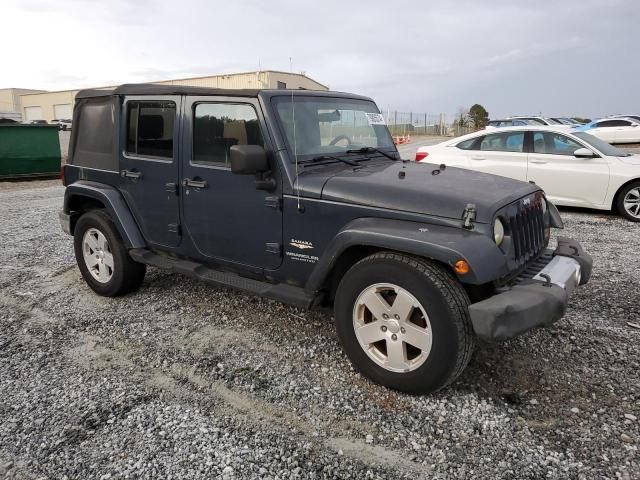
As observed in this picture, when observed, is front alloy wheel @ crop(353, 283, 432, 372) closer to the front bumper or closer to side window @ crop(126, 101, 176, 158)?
the front bumper

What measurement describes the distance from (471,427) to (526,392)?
1.88ft

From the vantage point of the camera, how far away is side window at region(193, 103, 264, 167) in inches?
143

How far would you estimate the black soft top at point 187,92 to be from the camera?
3654mm

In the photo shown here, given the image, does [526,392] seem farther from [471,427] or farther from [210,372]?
[210,372]

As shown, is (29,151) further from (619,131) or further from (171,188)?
(619,131)

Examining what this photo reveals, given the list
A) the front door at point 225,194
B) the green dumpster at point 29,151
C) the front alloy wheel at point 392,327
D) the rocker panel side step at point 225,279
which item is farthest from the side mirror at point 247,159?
the green dumpster at point 29,151

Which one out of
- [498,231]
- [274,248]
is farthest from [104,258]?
[498,231]

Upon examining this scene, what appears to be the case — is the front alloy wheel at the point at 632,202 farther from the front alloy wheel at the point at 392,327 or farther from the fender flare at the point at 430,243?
the front alloy wheel at the point at 392,327

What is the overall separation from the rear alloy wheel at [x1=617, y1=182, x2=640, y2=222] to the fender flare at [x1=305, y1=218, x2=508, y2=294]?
6328 mm

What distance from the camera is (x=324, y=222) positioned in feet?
10.9

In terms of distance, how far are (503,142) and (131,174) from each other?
6841mm

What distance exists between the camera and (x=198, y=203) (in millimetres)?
3957

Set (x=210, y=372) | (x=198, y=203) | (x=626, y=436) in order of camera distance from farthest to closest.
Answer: (x=198, y=203) → (x=210, y=372) → (x=626, y=436)

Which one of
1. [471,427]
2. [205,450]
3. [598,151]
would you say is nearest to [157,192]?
[205,450]
